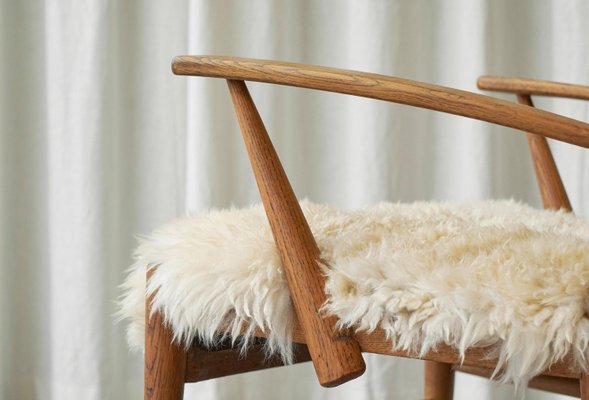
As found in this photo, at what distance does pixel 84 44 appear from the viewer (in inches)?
67.9

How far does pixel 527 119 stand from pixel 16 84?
4.61ft

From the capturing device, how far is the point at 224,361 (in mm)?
923

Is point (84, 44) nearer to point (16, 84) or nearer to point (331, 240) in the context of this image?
point (16, 84)

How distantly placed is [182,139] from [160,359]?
101 centimetres

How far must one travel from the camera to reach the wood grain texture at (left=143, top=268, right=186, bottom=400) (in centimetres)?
88

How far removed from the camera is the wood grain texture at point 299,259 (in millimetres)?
712

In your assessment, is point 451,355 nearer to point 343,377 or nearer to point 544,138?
point 343,377

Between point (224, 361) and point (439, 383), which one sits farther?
point (439, 383)

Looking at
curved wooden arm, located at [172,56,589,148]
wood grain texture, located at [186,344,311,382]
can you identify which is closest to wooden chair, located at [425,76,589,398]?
wood grain texture, located at [186,344,311,382]

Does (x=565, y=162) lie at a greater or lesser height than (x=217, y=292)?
greater

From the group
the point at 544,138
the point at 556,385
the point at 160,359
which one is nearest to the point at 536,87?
the point at 544,138

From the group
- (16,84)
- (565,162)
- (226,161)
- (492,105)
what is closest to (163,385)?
(492,105)

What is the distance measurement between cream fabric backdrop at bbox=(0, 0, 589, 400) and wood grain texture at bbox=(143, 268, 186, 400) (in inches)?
34.2

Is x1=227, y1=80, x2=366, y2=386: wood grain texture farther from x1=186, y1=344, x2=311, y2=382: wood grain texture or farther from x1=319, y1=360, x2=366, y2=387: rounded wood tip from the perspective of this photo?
x1=186, y1=344, x2=311, y2=382: wood grain texture
